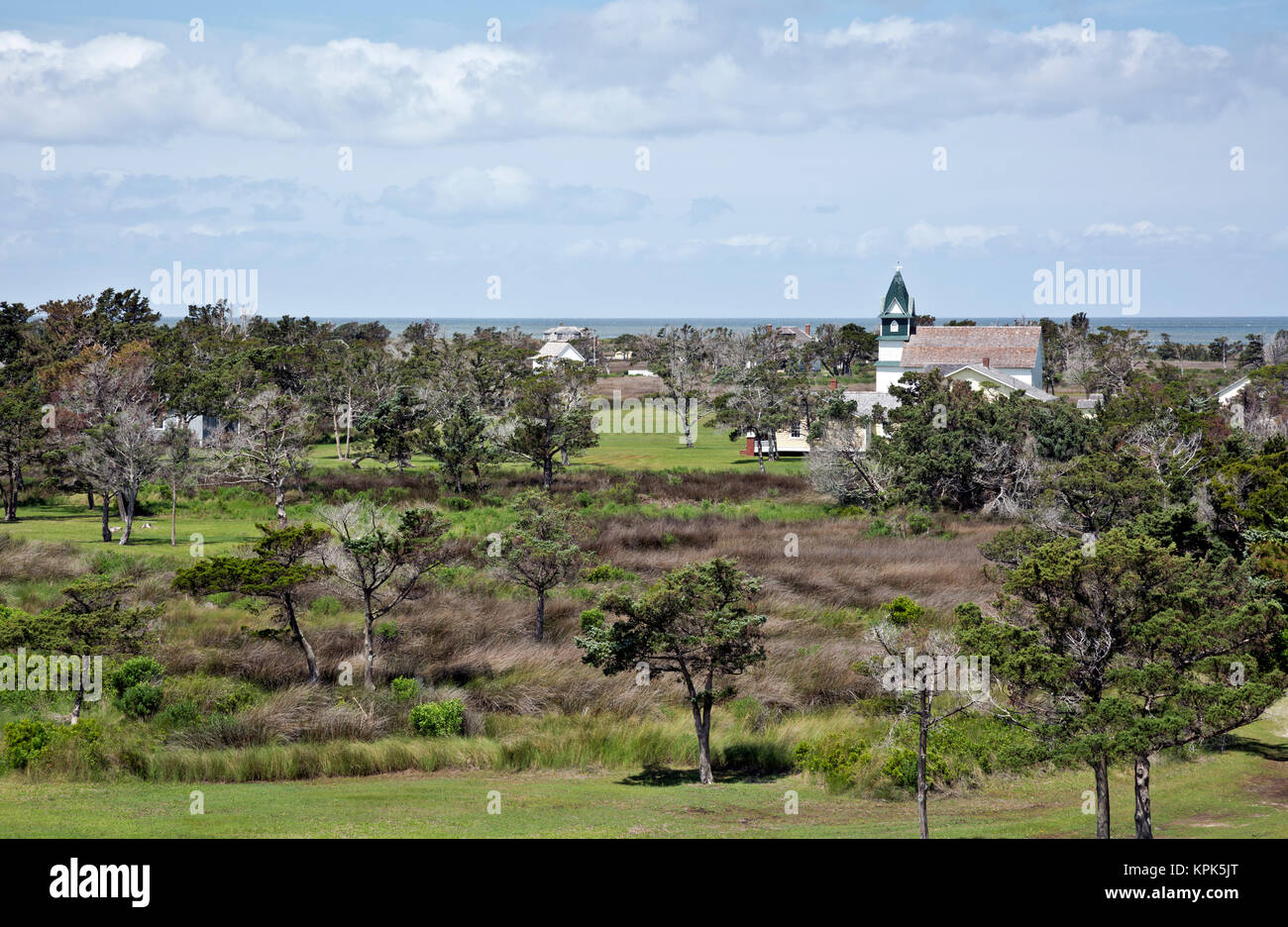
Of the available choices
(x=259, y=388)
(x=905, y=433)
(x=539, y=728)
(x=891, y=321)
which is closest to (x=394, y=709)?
(x=539, y=728)

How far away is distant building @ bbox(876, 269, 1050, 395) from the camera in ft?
Result: 304

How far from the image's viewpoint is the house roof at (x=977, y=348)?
305 ft

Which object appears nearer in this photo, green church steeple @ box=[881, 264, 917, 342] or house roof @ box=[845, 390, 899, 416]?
house roof @ box=[845, 390, 899, 416]

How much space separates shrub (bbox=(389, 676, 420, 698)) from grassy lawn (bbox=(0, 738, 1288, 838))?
4.17 meters

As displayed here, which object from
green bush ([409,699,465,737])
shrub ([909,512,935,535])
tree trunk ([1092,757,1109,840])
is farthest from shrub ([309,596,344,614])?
shrub ([909,512,935,535])

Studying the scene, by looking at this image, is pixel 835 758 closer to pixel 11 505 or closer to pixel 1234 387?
pixel 11 505

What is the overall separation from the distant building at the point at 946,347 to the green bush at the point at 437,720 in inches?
2715

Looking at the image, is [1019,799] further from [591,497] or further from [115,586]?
[591,497]

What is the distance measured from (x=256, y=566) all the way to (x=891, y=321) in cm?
8080

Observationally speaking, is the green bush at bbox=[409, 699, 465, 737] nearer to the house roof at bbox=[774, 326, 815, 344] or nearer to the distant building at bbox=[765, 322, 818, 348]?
the distant building at bbox=[765, 322, 818, 348]

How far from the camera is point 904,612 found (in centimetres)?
2981

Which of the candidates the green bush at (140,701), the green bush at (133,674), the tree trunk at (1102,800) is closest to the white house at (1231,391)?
the tree trunk at (1102,800)

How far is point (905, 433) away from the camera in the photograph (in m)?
58.2
